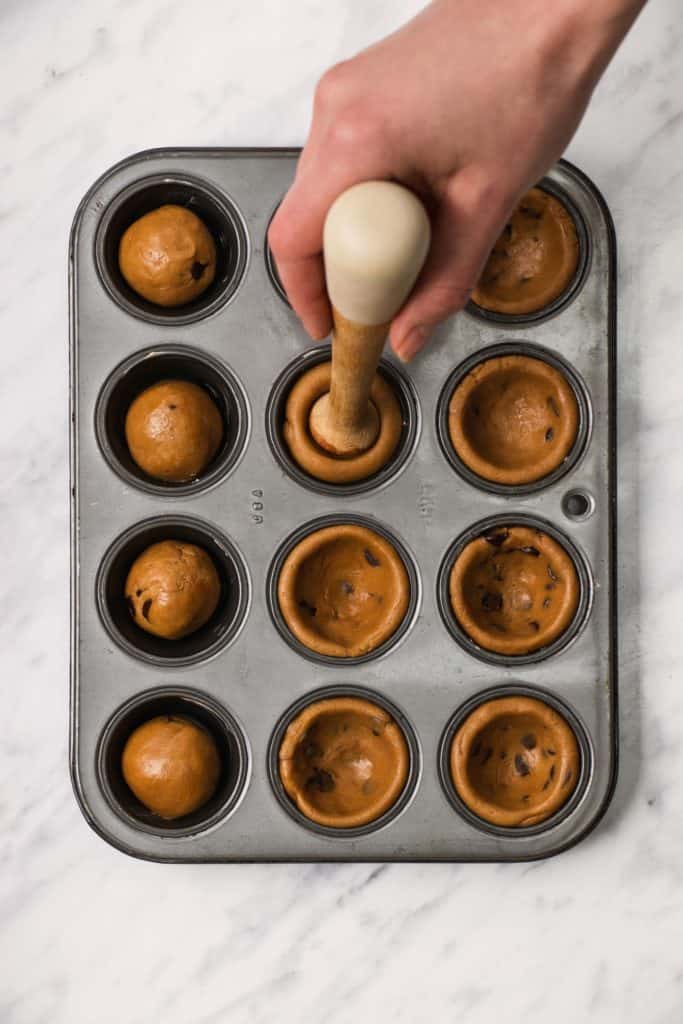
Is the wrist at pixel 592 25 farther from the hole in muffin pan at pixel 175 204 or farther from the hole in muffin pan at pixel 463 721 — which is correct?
the hole in muffin pan at pixel 463 721

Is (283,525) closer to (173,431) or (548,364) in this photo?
(173,431)

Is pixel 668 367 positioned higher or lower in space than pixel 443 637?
higher

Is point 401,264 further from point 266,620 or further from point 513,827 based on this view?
point 513,827

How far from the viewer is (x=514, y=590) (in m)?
1.63

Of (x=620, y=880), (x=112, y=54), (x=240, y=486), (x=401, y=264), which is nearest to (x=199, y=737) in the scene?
(x=240, y=486)

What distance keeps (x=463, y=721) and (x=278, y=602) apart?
0.35 m

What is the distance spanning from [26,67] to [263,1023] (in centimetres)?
176

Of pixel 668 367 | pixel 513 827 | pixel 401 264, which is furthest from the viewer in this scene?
pixel 668 367

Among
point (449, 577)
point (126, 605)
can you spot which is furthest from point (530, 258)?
point (126, 605)

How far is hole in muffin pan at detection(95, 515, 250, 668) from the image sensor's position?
1.55 meters

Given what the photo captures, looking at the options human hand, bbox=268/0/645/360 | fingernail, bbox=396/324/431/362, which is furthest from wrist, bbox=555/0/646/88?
fingernail, bbox=396/324/431/362

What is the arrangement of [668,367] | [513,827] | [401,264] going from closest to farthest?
[401,264] → [513,827] → [668,367]

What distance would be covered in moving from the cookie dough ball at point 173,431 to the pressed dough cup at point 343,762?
438 mm

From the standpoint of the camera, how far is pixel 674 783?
5.71ft
